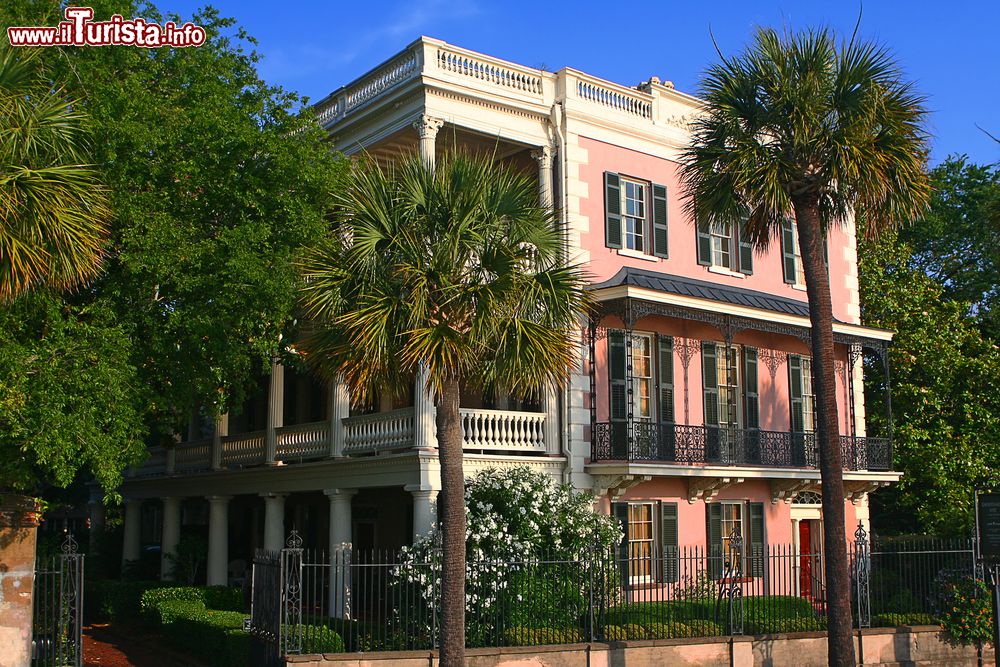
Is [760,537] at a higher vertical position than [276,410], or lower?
lower

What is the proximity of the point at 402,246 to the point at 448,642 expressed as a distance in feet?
16.4

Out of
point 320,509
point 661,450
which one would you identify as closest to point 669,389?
point 661,450

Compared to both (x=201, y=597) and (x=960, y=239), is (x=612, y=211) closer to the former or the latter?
(x=201, y=597)

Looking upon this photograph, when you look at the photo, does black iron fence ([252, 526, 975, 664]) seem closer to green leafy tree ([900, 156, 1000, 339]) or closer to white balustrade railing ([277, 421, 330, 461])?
white balustrade railing ([277, 421, 330, 461])

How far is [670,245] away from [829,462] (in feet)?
33.3

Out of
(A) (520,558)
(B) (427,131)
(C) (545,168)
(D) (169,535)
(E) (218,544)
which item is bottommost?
(A) (520,558)

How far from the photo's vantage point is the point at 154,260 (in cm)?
1697

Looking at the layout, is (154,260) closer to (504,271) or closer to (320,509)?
(504,271)

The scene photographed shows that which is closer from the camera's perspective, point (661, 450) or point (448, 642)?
point (448, 642)

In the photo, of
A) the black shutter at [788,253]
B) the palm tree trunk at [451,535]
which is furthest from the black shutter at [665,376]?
the palm tree trunk at [451,535]

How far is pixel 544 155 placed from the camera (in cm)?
2259

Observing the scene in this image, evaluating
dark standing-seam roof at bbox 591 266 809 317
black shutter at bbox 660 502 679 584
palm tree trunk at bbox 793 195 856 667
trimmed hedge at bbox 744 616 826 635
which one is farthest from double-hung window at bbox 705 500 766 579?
palm tree trunk at bbox 793 195 856 667

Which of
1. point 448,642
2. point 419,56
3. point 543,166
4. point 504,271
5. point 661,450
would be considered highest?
point 419,56

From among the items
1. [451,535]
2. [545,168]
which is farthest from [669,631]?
[545,168]
